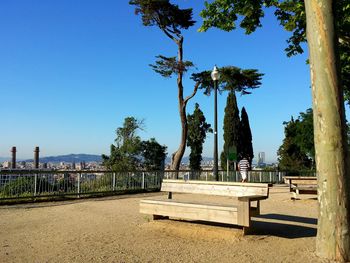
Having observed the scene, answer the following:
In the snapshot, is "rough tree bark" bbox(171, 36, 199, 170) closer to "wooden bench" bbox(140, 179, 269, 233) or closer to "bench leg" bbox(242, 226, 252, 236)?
"wooden bench" bbox(140, 179, 269, 233)

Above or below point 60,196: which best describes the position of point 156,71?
above

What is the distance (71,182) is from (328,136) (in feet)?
36.9

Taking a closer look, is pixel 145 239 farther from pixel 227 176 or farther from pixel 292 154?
pixel 292 154

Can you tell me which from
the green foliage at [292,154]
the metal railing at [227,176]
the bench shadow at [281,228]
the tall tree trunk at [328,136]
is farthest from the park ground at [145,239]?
the green foliage at [292,154]

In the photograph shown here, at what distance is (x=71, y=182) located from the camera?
48.8 ft

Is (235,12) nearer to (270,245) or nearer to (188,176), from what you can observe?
(270,245)

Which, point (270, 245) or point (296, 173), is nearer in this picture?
point (270, 245)

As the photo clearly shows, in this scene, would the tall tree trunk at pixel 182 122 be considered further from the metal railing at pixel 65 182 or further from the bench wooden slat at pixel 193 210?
the bench wooden slat at pixel 193 210

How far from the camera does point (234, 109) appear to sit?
1716 inches

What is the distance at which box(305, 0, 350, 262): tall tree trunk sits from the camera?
5414 mm

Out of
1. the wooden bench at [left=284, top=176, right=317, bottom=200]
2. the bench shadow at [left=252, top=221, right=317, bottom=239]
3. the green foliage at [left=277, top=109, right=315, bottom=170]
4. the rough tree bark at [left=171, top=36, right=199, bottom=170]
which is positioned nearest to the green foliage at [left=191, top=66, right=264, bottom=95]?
the rough tree bark at [left=171, top=36, right=199, bottom=170]

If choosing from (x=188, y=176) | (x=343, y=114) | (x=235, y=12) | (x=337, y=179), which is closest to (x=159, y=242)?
(x=337, y=179)

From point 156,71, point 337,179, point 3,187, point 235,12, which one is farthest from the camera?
point 156,71

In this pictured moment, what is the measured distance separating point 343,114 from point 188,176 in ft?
50.5
